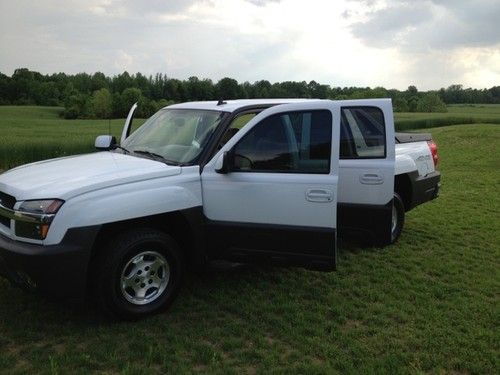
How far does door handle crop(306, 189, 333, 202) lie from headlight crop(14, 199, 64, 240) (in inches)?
78.6

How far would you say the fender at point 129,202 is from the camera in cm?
377

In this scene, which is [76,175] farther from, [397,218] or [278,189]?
[397,218]

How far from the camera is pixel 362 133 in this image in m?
5.65

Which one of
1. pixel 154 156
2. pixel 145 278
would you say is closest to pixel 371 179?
pixel 154 156

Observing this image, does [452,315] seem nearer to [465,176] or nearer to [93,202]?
[93,202]

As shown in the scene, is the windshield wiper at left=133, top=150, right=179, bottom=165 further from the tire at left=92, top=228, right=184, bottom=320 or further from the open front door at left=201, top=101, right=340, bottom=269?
the tire at left=92, top=228, right=184, bottom=320

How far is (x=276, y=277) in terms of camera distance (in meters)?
5.39

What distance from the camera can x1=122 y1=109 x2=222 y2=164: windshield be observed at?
15.5 ft

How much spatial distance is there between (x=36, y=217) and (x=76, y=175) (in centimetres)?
56

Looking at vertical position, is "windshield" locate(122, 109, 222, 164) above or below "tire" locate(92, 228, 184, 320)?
above

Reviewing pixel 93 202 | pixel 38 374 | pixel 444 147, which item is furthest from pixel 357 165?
pixel 444 147

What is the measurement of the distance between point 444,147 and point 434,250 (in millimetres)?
19736

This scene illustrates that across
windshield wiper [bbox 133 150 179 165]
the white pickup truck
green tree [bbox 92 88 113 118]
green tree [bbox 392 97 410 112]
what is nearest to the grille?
the white pickup truck

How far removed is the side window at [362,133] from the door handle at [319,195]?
130 centimetres
